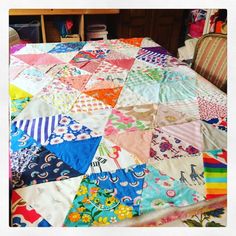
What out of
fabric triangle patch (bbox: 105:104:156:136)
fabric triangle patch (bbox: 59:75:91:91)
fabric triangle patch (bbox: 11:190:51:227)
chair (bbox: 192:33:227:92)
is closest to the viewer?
fabric triangle patch (bbox: 11:190:51:227)

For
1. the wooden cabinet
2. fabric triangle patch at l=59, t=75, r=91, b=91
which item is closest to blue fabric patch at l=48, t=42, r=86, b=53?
fabric triangle patch at l=59, t=75, r=91, b=91

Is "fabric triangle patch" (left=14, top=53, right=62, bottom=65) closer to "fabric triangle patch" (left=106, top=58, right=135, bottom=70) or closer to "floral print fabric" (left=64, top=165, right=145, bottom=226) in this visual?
"fabric triangle patch" (left=106, top=58, right=135, bottom=70)

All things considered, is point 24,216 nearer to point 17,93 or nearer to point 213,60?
point 17,93

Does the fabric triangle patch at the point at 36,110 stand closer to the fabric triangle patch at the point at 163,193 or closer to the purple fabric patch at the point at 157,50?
the fabric triangle patch at the point at 163,193

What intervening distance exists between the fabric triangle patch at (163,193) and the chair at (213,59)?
79cm

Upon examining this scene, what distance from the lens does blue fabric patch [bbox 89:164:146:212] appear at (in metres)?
0.69

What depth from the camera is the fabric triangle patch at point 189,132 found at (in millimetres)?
904

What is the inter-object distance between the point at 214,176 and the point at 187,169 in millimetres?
79

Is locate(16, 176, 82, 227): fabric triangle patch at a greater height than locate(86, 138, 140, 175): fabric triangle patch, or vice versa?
locate(86, 138, 140, 175): fabric triangle patch

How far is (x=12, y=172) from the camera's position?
0.76 meters

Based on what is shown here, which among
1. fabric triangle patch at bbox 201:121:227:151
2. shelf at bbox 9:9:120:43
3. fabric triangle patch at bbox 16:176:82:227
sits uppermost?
shelf at bbox 9:9:120:43

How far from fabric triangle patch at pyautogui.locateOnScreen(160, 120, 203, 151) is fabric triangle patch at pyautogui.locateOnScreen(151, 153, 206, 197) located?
7cm

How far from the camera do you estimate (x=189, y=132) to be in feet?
3.12
